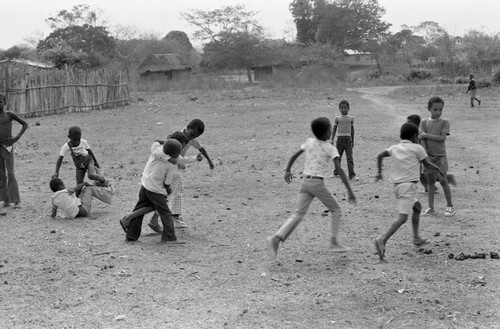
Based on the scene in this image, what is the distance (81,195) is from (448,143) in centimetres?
967

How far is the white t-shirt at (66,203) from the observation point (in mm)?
7754

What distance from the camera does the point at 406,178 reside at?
597 cm

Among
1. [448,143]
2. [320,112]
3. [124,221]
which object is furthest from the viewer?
[320,112]

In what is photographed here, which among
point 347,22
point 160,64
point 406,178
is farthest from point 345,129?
point 347,22

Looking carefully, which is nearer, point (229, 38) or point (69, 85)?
point (69, 85)

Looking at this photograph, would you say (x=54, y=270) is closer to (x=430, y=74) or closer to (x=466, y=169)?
(x=466, y=169)

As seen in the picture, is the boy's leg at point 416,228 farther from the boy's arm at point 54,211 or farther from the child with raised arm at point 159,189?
the boy's arm at point 54,211

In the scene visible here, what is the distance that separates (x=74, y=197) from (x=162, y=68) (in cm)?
5075

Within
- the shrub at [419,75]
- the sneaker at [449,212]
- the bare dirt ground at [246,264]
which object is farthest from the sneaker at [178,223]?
the shrub at [419,75]

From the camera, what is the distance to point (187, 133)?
299 inches

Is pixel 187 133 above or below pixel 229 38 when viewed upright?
below

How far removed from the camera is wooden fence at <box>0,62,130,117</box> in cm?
2230

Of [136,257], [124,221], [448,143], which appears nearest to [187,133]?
[124,221]

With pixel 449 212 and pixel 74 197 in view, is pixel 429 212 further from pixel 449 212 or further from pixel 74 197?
pixel 74 197
